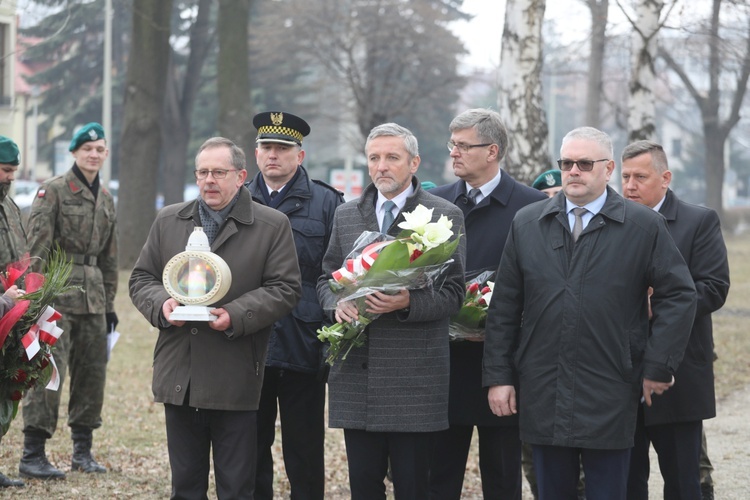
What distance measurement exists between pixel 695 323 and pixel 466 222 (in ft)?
4.49

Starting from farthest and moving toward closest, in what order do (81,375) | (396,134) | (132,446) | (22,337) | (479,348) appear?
(132,446), (81,375), (22,337), (479,348), (396,134)

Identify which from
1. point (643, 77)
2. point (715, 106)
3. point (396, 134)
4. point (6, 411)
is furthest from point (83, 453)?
point (715, 106)

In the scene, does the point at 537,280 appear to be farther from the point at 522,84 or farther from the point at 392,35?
the point at 392,35

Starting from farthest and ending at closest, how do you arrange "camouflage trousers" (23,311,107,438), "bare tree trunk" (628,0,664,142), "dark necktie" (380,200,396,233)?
"bare tree trunk" (628,0,664,142) → "camouflage trousers" (23,311,107,438) → "dark necktie" (380,200,396,233)

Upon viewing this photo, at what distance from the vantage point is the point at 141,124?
2314cm

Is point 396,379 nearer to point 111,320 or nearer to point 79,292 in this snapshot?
point 79,292

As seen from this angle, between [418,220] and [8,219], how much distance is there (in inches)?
133

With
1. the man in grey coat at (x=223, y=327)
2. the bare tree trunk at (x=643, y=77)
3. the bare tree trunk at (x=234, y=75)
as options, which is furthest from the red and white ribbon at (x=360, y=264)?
the bare tree trunk at (x=234, y=75)

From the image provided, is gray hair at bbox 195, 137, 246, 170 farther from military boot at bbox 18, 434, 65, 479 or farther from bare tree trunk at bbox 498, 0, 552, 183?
bare tree trunk at bbox 498, 0, 552, 183

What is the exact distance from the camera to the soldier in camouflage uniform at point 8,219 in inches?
283

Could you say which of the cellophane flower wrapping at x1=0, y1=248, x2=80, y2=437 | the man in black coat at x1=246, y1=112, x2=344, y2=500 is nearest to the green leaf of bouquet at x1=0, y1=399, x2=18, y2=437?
the cellophane flower wrapping at x1=0, y1=248, x2=80, y2=437

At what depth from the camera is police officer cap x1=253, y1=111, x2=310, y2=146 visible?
21.4 ft

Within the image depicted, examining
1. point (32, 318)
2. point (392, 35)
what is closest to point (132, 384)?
point (32, 318)

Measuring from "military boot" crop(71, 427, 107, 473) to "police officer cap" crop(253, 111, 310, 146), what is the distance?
288 cm
